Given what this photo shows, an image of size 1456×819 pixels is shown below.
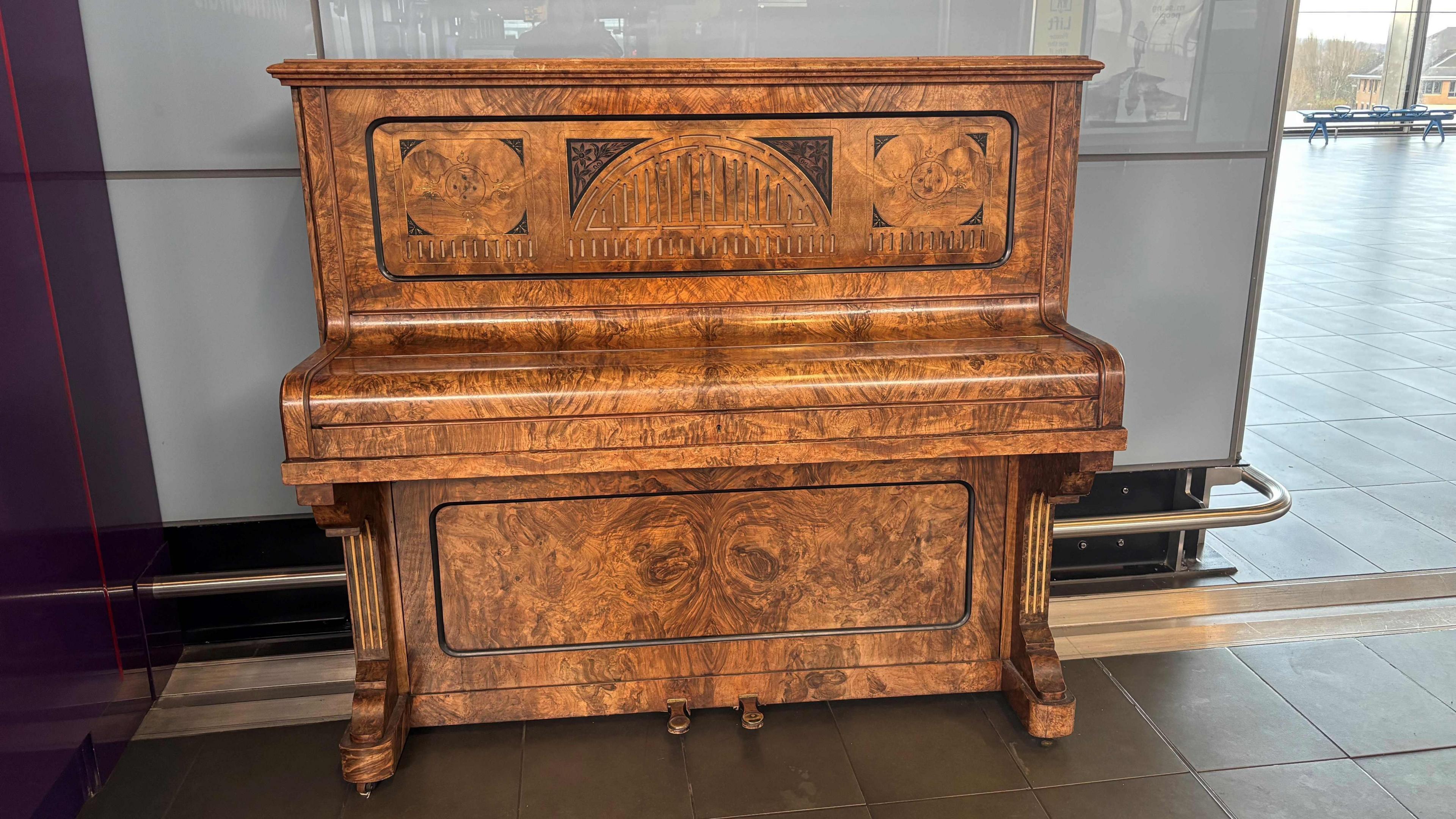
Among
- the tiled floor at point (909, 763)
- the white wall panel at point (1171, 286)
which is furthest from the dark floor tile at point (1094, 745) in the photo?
the white wall panel at point (1171, 286)

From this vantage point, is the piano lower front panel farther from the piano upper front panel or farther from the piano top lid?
the piano top lid

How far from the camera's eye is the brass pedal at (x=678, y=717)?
2.03m

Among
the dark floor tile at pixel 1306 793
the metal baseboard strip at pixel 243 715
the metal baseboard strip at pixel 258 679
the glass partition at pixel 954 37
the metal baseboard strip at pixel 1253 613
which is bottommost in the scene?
the metal baseboard strip at pixel 243 715

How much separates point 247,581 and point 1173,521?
2.22 meters

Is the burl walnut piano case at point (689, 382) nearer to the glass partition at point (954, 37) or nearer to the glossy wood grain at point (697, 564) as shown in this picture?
the glossy wood grain at point (697, 564)

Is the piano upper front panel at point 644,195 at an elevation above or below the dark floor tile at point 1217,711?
above

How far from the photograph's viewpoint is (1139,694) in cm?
221

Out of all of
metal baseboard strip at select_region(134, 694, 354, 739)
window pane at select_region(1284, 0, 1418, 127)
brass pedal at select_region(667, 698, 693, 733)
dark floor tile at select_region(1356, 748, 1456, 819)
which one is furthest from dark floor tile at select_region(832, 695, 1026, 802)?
window pane at select_region(1284, 0, 1418, 127)

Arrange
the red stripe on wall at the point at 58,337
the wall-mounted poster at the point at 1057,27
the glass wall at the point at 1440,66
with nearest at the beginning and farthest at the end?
the red stripe on wall at the point at 58,337 → the wall-mounted poster at the point at 1057,27 → the glass wall at the point at 1440,66

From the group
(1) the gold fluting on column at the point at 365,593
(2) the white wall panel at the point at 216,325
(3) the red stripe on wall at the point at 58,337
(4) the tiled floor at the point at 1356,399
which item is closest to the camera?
(3) the red stripe on wall at the point at 58,337

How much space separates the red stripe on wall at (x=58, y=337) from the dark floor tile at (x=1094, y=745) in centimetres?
182

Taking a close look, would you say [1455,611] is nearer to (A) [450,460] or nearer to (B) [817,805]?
(B) [817,805]

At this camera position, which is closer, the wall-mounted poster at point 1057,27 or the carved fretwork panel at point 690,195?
the carved fretwork panel at point 690,195

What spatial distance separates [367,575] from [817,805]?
94 cm
